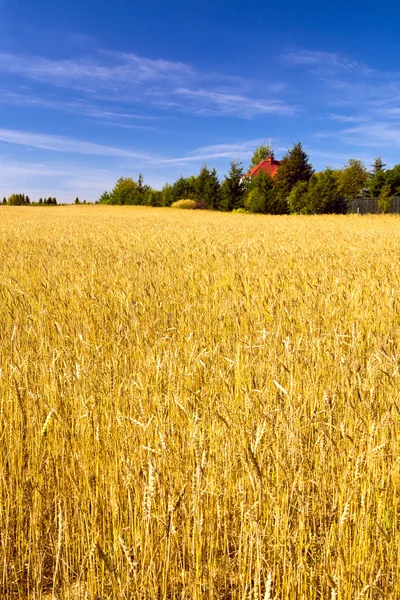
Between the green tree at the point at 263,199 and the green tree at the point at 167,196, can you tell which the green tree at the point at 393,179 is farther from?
the green tree at the point at 167,196

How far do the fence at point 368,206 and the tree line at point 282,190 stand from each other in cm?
69

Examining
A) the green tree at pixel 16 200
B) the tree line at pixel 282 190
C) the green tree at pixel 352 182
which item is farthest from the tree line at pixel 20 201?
the green tree at pixel 352 182

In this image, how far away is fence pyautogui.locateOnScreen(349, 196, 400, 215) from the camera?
34156mm

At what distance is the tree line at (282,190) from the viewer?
33.3m

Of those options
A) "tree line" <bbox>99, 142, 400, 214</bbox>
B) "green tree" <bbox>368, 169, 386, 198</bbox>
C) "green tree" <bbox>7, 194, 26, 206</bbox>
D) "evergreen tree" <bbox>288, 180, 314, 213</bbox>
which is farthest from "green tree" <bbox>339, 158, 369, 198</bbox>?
"green tree" <bbox>7, 194, 26, 206</bbox>

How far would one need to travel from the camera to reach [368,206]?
35.9 metres

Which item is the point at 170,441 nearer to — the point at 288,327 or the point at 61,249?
the point at 288,327

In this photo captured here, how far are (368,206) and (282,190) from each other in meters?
7.03

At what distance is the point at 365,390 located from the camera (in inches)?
82.8

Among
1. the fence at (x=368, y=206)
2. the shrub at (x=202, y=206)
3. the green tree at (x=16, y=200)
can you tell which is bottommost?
the fence at (x=368, y=206)

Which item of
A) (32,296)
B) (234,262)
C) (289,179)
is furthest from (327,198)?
(32,296)

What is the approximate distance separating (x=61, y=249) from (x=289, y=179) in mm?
34454

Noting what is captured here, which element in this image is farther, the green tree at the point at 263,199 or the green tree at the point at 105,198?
the green tree at the point at 105,198

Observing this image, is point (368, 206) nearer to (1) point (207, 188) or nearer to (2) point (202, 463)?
(1) point (207, 188)
